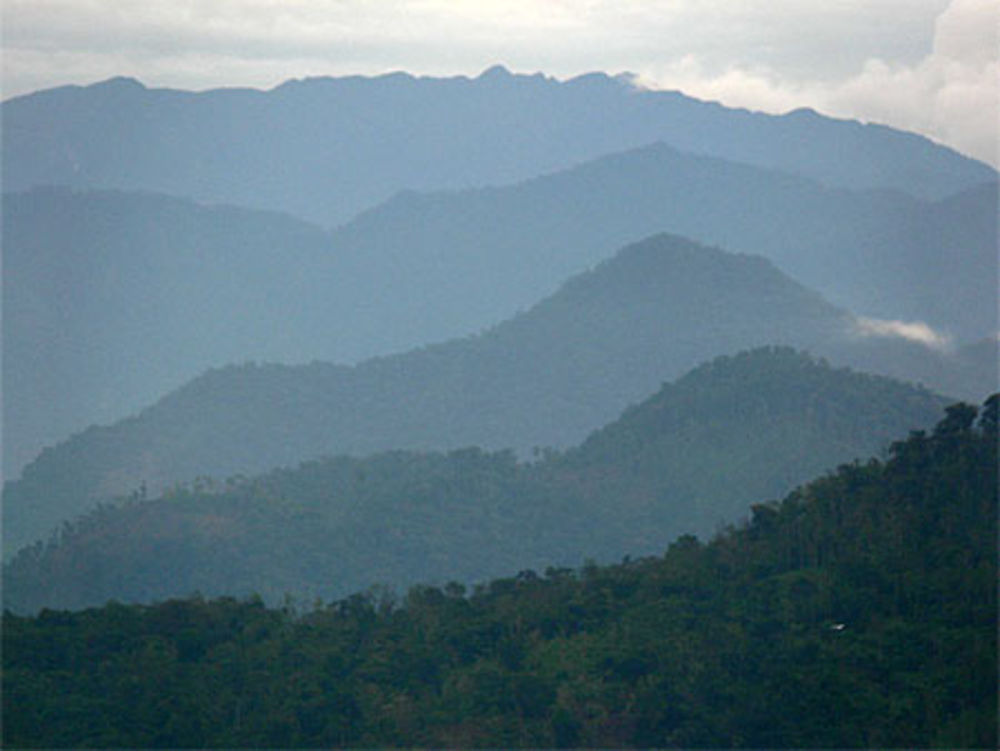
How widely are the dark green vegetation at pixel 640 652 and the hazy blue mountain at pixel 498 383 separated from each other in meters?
82.0

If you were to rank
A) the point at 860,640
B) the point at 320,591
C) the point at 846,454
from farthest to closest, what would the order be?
the point at 846,454 → the point at 320,591 → the point at 860,640

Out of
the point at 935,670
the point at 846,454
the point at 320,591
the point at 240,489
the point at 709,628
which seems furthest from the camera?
the point at 240,489

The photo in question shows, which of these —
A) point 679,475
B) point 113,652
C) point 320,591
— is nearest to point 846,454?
point 679,475

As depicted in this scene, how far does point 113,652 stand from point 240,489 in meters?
52.8

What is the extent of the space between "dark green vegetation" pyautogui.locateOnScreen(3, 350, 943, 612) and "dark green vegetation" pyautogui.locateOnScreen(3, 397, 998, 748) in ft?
118

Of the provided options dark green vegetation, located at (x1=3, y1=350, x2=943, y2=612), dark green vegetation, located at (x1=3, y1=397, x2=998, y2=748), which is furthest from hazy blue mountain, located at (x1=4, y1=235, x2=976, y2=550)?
dark green vegetation, located at (x1=3, y1=397, x2=998, y2=748)

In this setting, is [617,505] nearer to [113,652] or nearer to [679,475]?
[679,475]

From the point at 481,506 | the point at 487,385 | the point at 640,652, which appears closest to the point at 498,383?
the point at 487,385

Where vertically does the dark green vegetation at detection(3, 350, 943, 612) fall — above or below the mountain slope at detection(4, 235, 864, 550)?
below

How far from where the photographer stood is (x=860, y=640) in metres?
31.6

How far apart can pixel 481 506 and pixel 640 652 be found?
51232mm

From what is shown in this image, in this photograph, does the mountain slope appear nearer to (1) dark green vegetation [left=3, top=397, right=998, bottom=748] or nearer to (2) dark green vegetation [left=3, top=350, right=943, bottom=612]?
(2) dark green vegetation [left=3, top=350, right=943, bottom=612]

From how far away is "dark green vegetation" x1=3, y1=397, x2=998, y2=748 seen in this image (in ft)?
97.7

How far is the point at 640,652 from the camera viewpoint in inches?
1377
